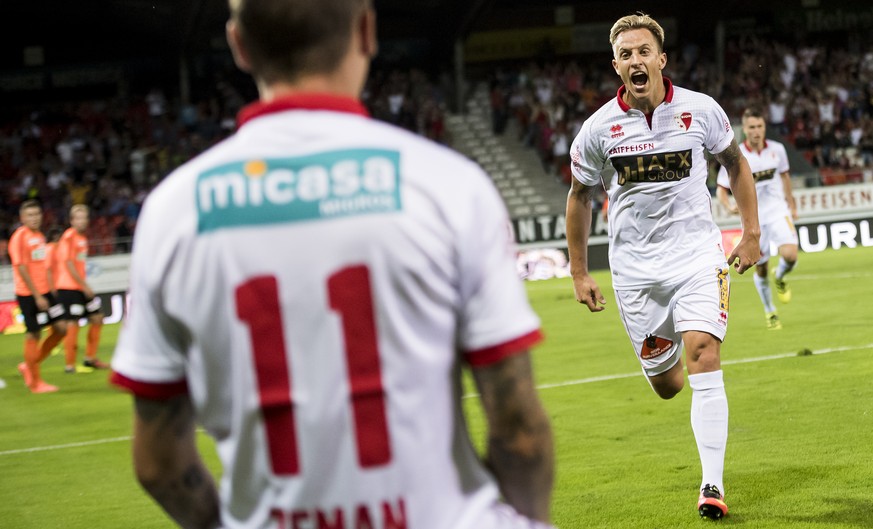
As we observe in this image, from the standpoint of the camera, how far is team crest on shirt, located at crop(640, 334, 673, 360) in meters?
6.52

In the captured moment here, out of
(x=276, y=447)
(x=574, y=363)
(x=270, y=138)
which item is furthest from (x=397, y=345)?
(x=574, y=363)

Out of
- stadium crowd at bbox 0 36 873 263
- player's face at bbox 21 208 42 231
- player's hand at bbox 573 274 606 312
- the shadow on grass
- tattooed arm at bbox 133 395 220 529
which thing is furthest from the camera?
stadium crowd at bbox 0 36 873 263

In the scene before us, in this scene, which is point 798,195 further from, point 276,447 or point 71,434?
point 276,447

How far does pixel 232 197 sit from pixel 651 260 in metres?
4.92

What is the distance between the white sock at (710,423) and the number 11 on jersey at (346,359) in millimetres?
4188

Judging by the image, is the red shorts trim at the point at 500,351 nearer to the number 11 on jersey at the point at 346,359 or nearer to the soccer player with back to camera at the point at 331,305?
the soccer player with back to camera at the point at 331,305

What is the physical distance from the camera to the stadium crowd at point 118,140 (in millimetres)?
28438

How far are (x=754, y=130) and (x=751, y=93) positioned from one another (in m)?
20.4

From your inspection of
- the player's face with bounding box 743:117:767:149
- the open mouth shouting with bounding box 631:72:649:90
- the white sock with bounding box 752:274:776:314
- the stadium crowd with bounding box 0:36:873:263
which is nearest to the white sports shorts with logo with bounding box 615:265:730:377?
the open mouth shouting with bounding box 631:72:649:90

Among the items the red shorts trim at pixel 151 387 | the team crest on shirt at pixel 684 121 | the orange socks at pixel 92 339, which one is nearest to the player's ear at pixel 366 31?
the red shorts trim at pixel 151 387

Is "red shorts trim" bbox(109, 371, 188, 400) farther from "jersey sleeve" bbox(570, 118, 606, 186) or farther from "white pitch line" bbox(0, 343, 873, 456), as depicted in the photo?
"white pitch line" bbox(0, 343, 873, 456)

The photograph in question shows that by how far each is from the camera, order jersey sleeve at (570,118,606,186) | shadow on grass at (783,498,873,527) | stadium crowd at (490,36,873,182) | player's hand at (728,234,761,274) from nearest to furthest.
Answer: shadow on grass at (783,498,873,527) → player's hand at (728,234,761,274) → jersey sleeve at (570,118,606,186) → stadium crowd at (490,36,873,182)

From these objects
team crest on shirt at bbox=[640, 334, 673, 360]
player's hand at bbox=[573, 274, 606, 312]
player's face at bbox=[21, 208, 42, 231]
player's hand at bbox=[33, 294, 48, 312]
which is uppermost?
player's face at bbox=[21, 208, 42, 231]

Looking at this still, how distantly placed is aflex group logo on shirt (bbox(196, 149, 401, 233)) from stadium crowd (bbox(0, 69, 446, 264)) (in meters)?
25.1
